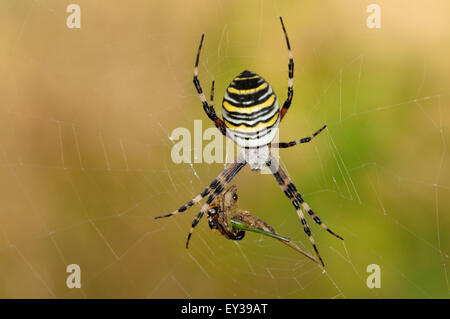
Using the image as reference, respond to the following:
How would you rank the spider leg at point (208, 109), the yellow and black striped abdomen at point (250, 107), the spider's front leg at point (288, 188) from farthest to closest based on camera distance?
the spider's front leg at point (288, 188) < the spider leg at point (208, 109) < the yellow and black striped abdomen at point (250, 107)

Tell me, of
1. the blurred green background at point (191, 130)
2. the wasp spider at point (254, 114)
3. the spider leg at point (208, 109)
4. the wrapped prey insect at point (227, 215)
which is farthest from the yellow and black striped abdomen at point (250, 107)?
the blurred green background at point (191, 130)

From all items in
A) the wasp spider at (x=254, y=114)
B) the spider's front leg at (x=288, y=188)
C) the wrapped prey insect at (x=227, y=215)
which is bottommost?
the wrapped prey insect at (x=227, y=215)

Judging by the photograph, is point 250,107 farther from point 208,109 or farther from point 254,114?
point 208,109

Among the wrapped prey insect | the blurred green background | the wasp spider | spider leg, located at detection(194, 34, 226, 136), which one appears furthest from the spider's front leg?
the wrapped prey insect

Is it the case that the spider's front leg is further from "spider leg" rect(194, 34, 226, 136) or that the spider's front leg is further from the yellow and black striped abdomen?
the yellow and black striped abdomen

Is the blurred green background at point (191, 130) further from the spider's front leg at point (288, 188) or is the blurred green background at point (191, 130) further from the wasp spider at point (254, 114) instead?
the wasp spider at point (254, 114)

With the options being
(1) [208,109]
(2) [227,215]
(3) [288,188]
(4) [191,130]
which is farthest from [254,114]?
(4) [191,130]

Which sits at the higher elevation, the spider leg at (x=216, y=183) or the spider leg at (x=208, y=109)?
the spider leg at (x=208, y=109)

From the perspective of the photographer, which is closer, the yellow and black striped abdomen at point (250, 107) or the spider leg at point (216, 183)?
the yellow and black striped abdomen at point (250, 107)
